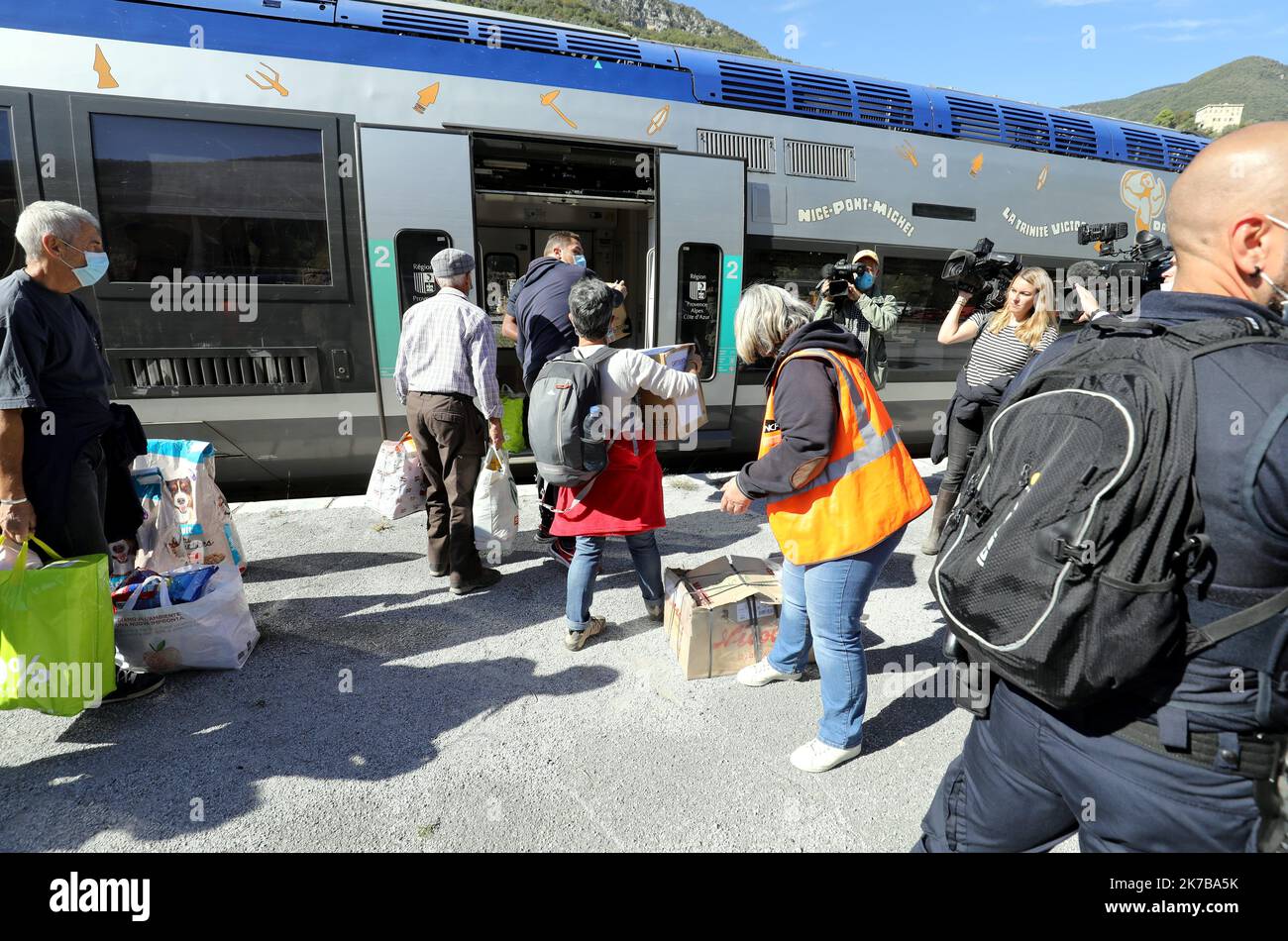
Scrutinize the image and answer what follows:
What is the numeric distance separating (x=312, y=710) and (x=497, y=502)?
1587 millimetres

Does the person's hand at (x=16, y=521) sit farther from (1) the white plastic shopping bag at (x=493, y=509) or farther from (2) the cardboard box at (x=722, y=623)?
(2) the cardboard box at (x=722, y=623)

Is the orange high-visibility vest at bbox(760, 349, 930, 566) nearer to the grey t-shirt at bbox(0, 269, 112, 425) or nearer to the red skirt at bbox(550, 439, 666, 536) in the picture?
the red skirt at bbox(550, 439, 666, 536)

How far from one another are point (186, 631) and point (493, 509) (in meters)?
1.63

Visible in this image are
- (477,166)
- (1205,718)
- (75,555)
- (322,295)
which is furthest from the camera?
(477,166)

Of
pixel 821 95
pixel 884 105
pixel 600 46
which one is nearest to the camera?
pixel 600 46

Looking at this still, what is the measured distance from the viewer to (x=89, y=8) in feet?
13.1

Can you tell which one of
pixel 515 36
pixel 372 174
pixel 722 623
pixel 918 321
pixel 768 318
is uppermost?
pixel 515 36

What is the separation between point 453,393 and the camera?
359cm

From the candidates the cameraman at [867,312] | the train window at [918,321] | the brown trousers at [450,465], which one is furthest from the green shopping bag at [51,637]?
the train window at [918,321]

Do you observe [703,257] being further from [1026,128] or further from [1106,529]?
[1106,529]

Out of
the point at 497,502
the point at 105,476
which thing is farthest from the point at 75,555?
the point at 497,502

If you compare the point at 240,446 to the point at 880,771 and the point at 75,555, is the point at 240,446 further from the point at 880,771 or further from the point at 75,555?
the point at 880,771

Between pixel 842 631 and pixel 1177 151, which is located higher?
pixel 1177 151

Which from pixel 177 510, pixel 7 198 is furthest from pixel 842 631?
pixel 7 198
